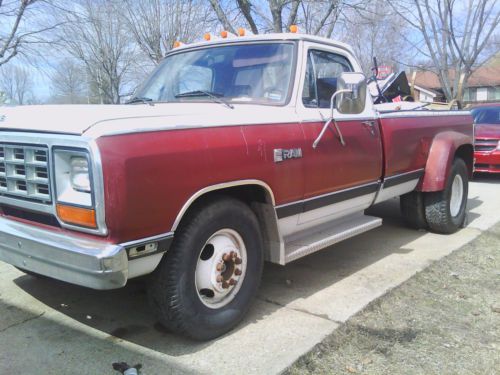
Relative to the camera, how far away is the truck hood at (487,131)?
34.6 feet

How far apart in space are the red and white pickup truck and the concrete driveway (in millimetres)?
253

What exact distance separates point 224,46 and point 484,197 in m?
6.27

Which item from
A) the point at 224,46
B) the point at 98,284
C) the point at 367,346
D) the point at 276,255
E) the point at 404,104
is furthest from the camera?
the point at 404,104

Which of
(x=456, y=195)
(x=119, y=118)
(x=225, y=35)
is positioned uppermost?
(x=225, y=35)

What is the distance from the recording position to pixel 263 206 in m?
3.57

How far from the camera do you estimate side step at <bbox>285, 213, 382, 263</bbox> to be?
379cm

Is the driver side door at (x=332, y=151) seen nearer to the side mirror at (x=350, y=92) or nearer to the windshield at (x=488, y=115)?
the side mirror at (x=350, y=92)

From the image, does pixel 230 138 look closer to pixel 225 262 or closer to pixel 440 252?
pixel 225 262

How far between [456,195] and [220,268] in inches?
163

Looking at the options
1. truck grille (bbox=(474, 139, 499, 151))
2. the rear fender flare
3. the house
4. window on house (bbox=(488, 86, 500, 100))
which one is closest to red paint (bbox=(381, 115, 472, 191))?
the rear fender flare

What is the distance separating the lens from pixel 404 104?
20.3 feet

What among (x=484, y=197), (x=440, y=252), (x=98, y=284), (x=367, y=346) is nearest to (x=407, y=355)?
(x=367, y=346)

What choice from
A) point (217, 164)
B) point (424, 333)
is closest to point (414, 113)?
point (424, 333)

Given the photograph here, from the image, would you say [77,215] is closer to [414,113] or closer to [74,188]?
[74,188]
